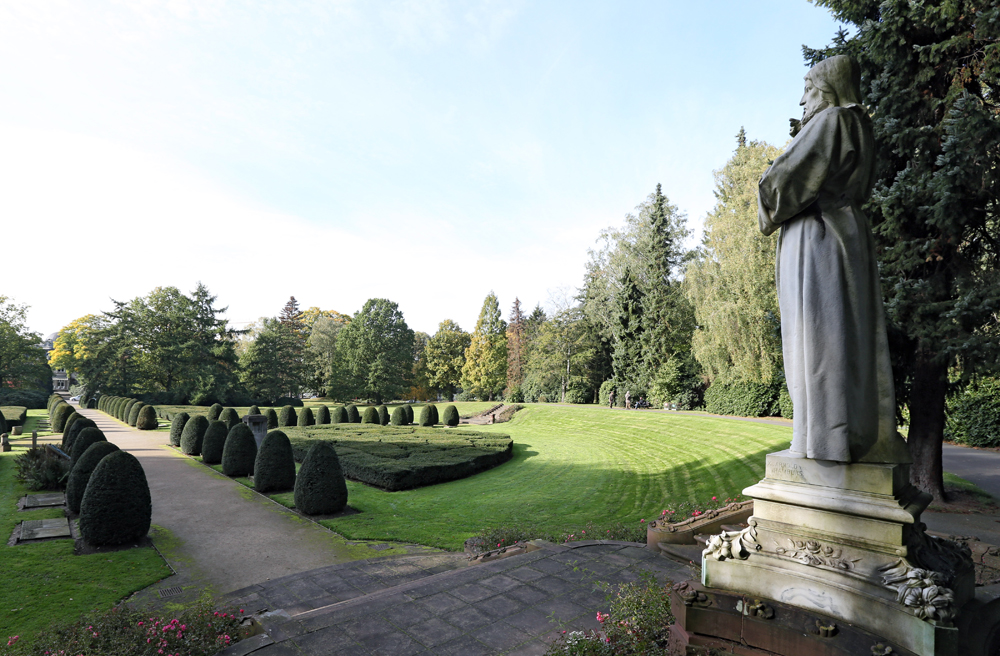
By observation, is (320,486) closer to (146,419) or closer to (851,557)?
(851,557)

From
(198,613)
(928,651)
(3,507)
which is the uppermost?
(928,651)

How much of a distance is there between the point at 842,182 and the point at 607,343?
34.7 meters

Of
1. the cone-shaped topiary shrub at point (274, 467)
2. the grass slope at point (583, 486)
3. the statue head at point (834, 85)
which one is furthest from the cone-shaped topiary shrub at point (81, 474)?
the statue head at point (834, 85)

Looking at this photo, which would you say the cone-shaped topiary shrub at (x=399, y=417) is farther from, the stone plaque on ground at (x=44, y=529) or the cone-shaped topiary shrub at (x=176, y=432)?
the stone plaque on ground at (x=44, y=529)

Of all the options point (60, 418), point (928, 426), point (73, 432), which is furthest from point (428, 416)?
point (928, 426)

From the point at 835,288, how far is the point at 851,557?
160 cm

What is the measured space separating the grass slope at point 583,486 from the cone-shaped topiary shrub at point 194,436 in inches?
313

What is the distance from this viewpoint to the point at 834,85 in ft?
10.9

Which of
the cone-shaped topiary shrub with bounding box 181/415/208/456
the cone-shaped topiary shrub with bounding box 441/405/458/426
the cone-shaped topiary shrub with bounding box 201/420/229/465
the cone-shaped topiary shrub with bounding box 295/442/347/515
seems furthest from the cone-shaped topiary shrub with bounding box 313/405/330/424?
the cone-shaped topiary shrub with bounding box 295/442/347/515

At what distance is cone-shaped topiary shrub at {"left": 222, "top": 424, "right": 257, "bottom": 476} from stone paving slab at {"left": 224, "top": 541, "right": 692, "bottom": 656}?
9.29 metres

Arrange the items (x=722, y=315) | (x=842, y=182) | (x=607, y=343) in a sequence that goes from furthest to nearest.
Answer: (x=607, y=343)
(x=722, y=315)
(x=842, y=182)

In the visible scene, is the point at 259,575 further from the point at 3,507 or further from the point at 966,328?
the point at 966,328

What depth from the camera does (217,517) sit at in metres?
10.2

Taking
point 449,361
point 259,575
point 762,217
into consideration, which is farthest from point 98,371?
point 762,217
